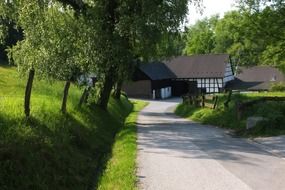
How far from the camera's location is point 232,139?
18094 millimetres

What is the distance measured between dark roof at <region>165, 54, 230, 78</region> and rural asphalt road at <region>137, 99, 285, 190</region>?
61173 millimetres

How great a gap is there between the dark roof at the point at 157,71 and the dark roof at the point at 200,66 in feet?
4.00

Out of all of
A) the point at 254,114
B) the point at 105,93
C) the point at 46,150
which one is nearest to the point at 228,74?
the point at 105,93

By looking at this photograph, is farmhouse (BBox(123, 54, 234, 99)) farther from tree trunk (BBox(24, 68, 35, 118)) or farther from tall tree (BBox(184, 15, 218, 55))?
tree trunk (BBox(24, 68, 35, 118))

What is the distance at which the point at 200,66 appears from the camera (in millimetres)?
81438

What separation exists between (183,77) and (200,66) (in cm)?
346

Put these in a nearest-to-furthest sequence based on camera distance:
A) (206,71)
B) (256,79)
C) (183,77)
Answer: (206,71) < (256,79) < (183,77)

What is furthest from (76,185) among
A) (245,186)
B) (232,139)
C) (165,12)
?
(165,12)

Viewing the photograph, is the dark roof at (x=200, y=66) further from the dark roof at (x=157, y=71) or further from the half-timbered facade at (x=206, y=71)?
the dark roof at (x=157, y=71)

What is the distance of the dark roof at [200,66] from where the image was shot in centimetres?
7872

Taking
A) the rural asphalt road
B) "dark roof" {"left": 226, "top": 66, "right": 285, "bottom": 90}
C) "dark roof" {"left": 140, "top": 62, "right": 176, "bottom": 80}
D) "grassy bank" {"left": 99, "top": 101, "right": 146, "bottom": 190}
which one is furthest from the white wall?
"grassy bank" {"left": 99, "top": 101, "right": 146, "bottom": 190}

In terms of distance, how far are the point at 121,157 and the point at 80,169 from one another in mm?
2546

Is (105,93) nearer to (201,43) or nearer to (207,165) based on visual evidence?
(207,165)

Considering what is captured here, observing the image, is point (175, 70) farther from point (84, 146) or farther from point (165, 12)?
point (84, 146)
